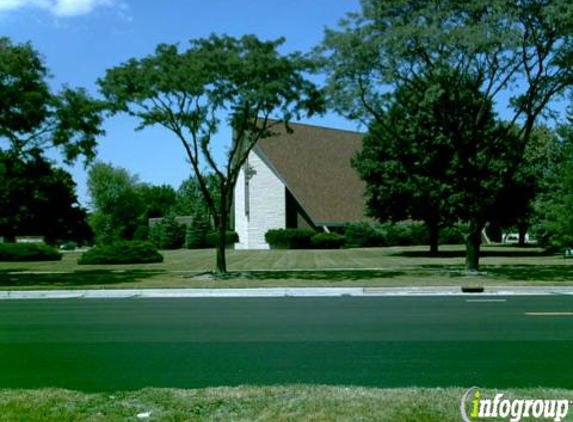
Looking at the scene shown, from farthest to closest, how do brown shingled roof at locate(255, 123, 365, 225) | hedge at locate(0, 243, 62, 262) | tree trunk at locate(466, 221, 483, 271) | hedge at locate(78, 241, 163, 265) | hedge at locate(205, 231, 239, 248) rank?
hedge at locate(205, 231, 239, 248)
brown shingled roof at locate(255, 123, 365, 225)
hedge at locate(0, 243, 62, 262)
hedge at locate(78, 241, 163, 265)
tree trunk at locate(466, 221, 483, 271)

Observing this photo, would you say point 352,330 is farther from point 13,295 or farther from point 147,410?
A: point 13,295

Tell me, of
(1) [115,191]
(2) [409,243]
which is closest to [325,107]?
(2) [409,243]

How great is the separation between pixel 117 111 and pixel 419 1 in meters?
10.7

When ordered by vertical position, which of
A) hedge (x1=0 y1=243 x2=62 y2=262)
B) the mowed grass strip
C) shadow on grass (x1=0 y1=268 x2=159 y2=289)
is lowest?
shadow on grass (x1=0 y1=268 x2=159 y2=289)

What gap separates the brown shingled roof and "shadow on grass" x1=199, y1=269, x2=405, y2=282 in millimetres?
25866

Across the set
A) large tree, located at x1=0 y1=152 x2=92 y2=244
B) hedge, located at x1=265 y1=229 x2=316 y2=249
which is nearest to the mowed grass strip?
hedge, located at x1=265 y1=229 x2=316 y2=249

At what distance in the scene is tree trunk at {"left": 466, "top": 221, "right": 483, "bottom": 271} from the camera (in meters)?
25.0

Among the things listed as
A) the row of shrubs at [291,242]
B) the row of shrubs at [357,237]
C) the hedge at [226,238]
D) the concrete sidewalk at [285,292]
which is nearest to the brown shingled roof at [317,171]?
the row of shrubs at [357,237]

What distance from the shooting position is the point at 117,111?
922 inches

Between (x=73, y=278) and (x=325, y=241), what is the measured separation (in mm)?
26319

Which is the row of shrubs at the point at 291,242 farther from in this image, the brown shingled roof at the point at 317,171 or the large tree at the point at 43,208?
the large tree at the point at 43,208

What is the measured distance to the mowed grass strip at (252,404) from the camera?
546cm

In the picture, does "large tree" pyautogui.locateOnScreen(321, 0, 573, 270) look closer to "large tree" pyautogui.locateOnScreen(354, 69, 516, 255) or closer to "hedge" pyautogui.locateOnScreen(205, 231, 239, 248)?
"large tree" pyautogui.locateOnScreen(354, 69, 516, 255)

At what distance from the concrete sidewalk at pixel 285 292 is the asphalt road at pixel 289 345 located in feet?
9.26
